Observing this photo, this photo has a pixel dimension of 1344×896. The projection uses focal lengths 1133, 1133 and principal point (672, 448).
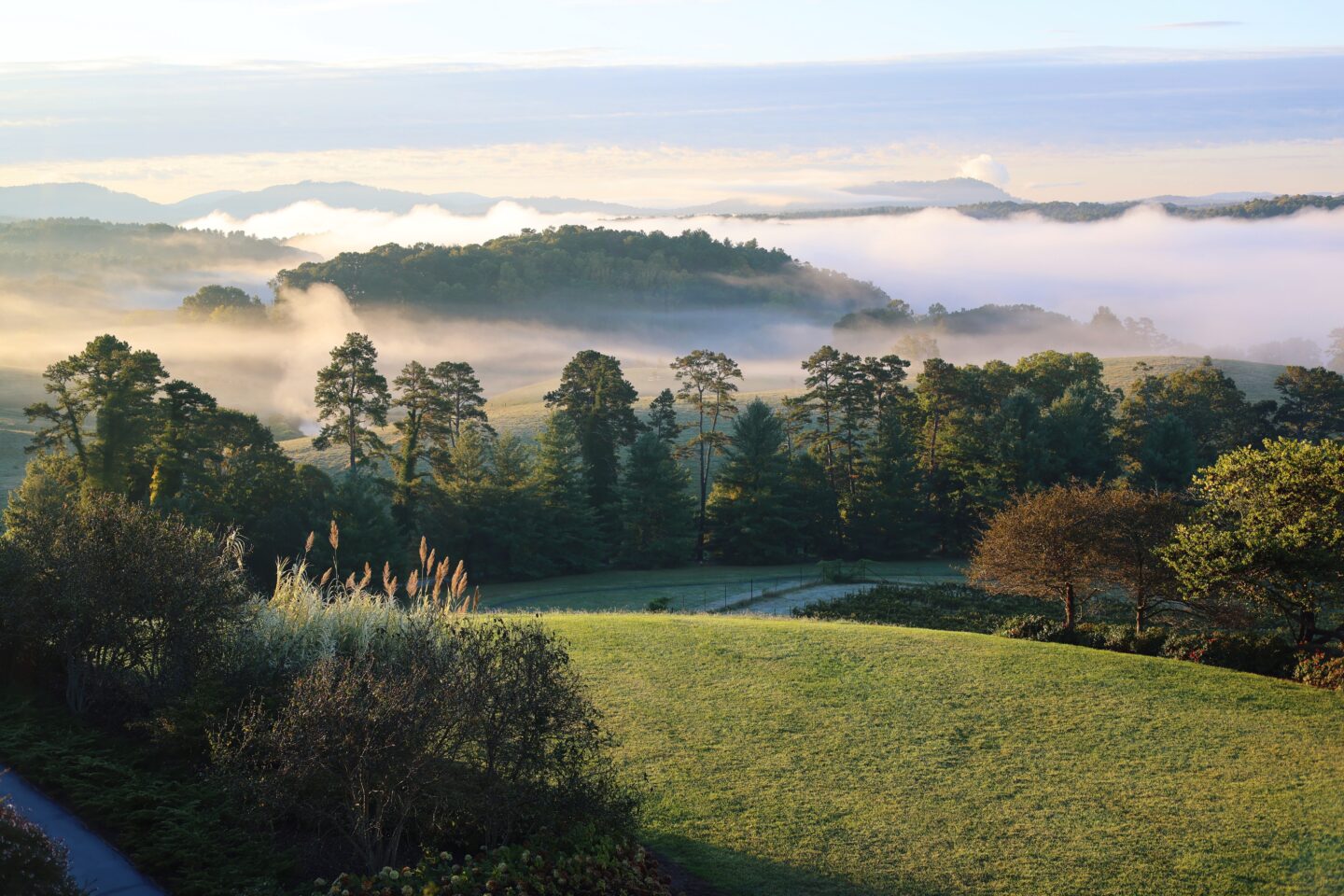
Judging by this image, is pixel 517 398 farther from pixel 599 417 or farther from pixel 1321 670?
pixel 1321 670

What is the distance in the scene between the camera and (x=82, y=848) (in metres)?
11.0

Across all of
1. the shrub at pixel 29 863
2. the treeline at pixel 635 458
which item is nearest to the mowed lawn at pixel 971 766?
the shrub at pixel 29 863

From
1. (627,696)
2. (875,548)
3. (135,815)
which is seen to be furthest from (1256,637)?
(875,548)

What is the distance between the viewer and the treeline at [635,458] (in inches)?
1842

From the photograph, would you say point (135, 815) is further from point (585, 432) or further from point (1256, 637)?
point (585, 432)

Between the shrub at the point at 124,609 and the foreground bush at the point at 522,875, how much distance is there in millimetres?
5311

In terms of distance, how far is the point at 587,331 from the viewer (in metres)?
194

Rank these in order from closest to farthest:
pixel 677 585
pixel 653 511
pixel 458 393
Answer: pixel 677 585 < pixel 653 511 < pixel 458 393

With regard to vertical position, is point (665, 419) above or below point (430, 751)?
above

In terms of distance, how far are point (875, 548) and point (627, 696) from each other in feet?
149

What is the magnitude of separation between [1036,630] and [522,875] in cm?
1952

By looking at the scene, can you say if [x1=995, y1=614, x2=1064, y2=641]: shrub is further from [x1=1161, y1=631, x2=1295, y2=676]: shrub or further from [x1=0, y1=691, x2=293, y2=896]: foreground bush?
[x1=0, y1=691, x2=293, y2=896]: foreground bush

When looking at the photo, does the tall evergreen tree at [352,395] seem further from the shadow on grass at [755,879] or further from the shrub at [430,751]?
the shadow on grass at [755,879]

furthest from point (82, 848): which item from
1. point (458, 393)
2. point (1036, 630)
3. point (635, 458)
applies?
point (458, 393)
